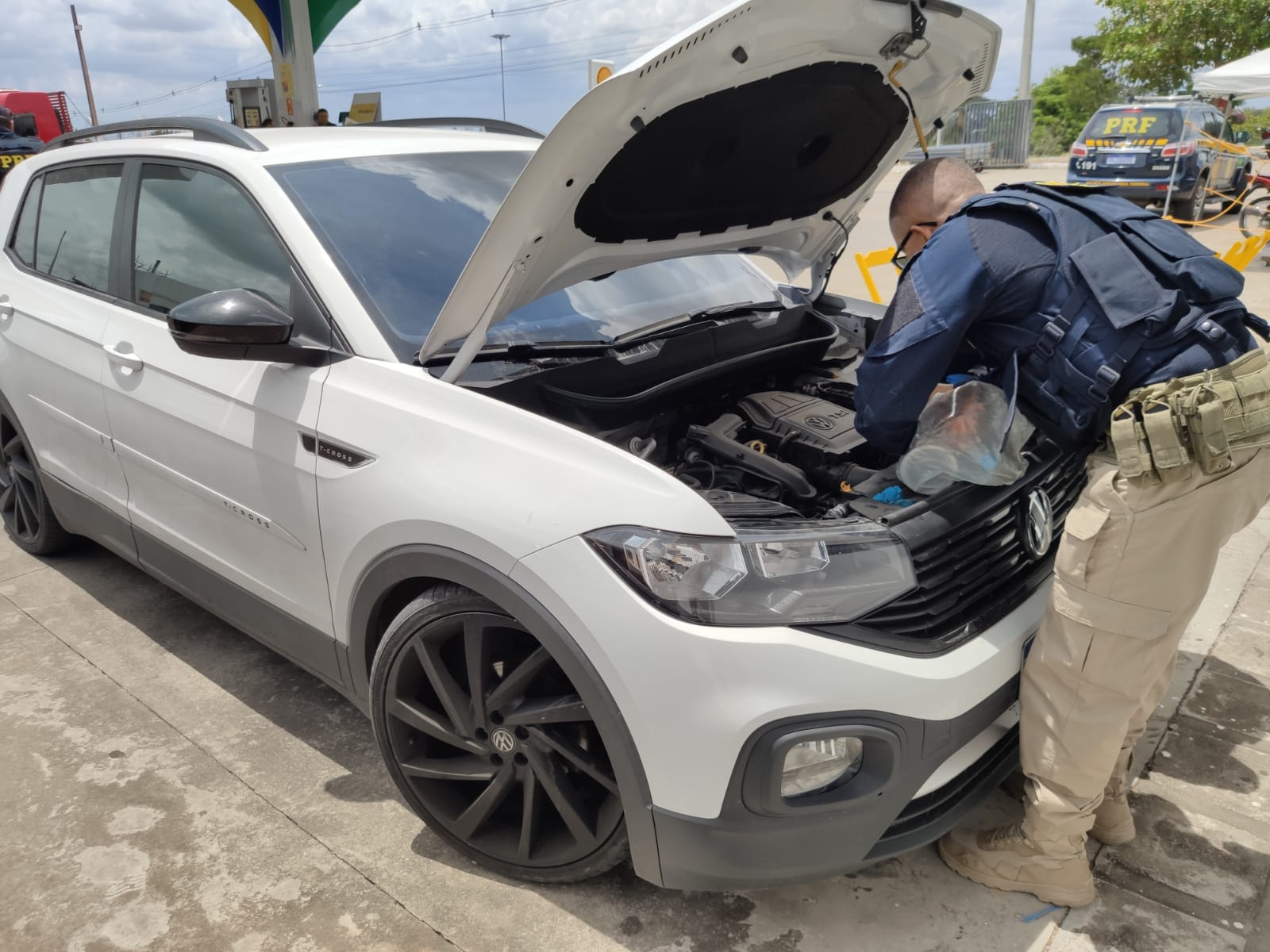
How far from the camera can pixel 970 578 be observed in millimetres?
2102

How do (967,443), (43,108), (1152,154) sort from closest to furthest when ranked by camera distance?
(967,443) < (1152,154) < (43,108)

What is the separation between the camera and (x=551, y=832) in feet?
7.56

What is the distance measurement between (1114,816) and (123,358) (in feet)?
10.4

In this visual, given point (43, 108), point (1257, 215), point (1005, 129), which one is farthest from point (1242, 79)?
point (43, 108)

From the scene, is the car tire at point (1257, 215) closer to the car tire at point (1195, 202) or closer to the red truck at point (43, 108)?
the car tire at point (1195, 202)

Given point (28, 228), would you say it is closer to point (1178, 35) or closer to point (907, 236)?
point (907, 236)

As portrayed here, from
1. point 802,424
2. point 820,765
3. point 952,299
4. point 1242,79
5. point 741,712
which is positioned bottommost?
point 820,765

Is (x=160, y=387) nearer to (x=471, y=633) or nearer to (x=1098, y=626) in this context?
(x=471, y=633)

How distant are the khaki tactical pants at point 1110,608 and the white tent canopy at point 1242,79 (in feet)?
50.1

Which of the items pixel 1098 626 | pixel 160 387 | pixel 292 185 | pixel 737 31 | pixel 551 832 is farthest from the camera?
pixel 160 387

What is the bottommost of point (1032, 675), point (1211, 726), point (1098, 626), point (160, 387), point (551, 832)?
point (1211, 726)

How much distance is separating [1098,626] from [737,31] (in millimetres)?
1480

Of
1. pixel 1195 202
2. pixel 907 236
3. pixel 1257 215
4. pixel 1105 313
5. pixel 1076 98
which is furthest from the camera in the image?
pixel 1076 98

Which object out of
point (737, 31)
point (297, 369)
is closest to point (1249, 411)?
point (737, 31)
